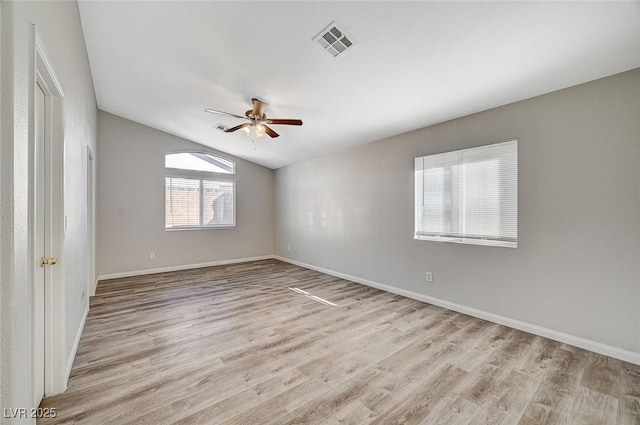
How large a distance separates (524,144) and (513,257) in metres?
1.26

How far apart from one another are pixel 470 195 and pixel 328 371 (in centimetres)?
267

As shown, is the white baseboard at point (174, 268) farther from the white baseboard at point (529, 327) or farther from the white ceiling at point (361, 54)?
the white baseboard at point (529, 327)

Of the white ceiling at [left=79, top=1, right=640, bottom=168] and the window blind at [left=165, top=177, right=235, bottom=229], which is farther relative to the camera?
the window blind at [left=165, top=177, right=235, bottom=229]

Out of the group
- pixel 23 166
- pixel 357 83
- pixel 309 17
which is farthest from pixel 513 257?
pixel 23 166

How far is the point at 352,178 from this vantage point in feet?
16.3

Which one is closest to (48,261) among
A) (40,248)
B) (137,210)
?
(40,248)

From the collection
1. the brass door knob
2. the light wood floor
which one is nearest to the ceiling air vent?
the brass door knob

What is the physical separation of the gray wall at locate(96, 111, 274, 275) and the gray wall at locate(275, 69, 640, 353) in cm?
435

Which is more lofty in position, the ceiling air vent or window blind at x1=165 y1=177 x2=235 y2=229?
the ceiling air vent

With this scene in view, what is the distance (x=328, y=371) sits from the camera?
2.17m

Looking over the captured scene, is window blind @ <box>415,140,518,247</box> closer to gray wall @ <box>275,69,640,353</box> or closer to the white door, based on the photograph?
gray wall @ <box>275,69,640,353</box>

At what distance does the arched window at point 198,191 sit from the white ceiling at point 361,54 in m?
2.09

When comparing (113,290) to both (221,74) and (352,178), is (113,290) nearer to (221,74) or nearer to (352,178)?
(221,74)

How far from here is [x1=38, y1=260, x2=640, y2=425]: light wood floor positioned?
1.73 metres
